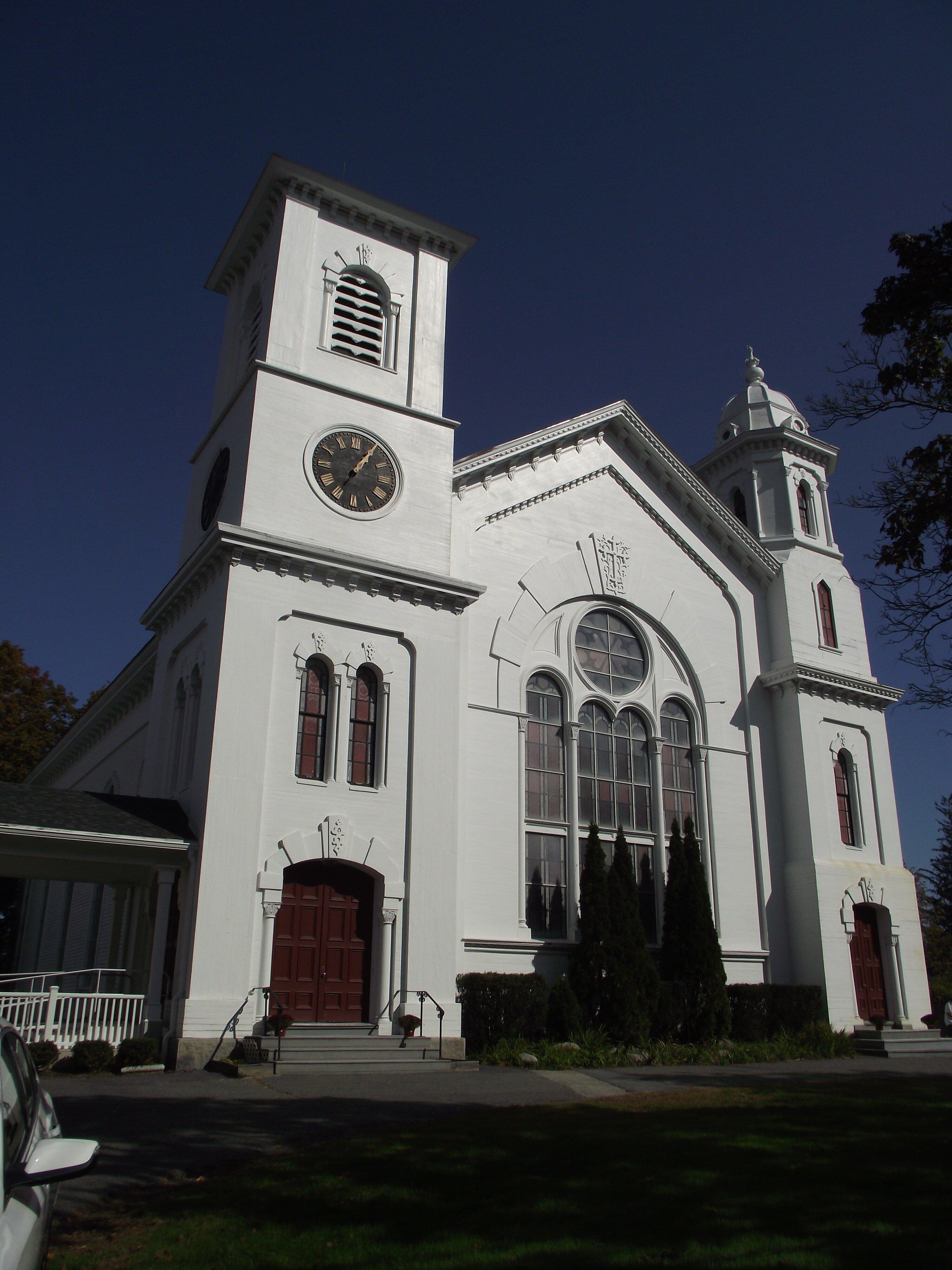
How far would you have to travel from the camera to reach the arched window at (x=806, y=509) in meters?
29.4

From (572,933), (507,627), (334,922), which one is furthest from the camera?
(507,627)

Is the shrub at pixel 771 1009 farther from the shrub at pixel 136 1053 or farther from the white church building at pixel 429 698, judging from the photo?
the shrub at pixel 136 1053

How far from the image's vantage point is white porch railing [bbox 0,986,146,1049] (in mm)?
15797

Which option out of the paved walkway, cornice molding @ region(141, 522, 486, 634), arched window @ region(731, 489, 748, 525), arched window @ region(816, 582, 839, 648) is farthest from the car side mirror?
arched window @ region(731, 489, 748, 525)

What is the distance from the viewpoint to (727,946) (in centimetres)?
2312

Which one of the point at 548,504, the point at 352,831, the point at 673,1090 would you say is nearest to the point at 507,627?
the point at 548,504

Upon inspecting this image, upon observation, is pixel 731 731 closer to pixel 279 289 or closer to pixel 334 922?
pixel 334 922

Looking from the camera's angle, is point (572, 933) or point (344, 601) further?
point (572, 933)

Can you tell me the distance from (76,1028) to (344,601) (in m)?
8.74

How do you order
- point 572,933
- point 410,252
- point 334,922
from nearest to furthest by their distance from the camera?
point 334,922, point 572,933, point 410,252

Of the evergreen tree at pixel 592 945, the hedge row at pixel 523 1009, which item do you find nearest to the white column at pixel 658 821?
the hedge row at pixel 523 1009

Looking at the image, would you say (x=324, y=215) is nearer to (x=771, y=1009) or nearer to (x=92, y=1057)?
(x=92, y=1057)

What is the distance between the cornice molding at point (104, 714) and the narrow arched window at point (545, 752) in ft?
29.1

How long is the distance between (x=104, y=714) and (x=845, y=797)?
20.6m
